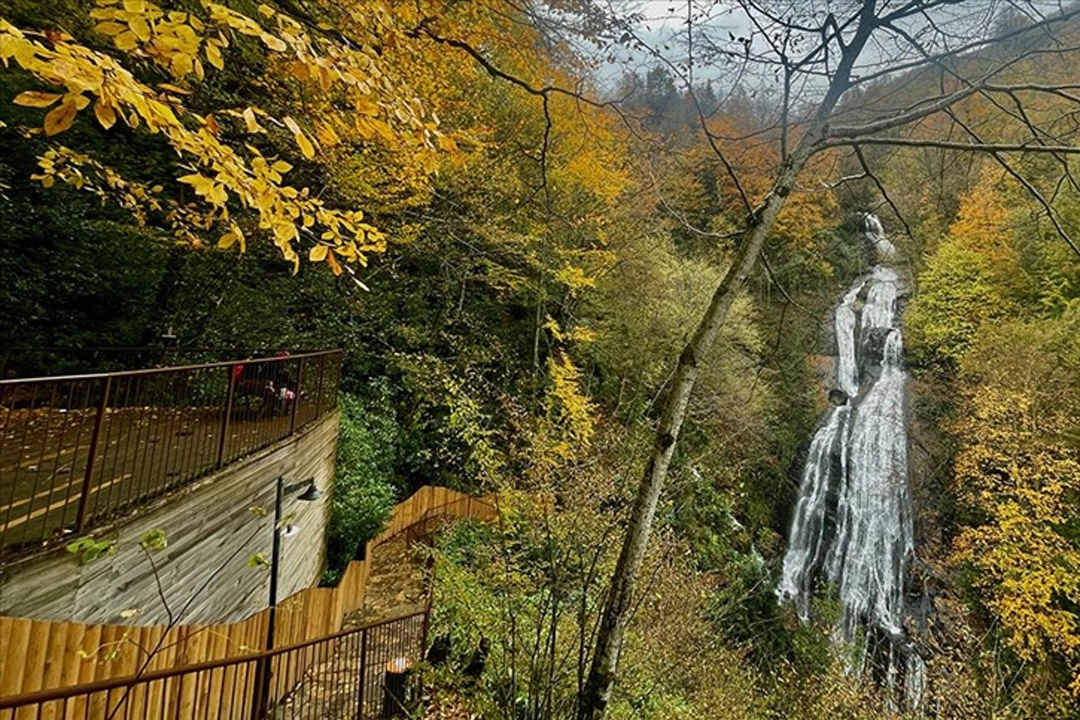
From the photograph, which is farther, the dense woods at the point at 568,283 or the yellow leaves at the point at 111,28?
the dense woods at the point at 568,283

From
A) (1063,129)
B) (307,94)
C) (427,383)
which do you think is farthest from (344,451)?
(1063,129)

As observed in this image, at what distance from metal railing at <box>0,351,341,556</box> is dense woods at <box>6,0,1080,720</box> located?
135 cm

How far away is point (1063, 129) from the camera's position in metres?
2.91

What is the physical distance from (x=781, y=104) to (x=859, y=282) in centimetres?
2321

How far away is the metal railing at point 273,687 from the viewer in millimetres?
2744

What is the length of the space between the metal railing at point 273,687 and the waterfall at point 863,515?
9287 millimetres

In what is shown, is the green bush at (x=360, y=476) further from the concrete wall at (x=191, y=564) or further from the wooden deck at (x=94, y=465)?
Answer: the wooden deck at (x=94, y=465)

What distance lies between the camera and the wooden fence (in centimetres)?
231

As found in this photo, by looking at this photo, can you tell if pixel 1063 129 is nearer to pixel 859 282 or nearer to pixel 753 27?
pixel 753 27

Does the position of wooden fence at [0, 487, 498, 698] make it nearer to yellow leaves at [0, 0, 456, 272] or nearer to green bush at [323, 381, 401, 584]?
green bush at [323, 381, 401, 584]

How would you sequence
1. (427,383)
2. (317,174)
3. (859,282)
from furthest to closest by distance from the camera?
(859,282) < (427,383) < (317,174)

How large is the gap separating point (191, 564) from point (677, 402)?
388cm

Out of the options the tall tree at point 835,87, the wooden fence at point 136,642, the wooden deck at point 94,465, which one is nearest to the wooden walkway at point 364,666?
the wooden fence at point 136,642

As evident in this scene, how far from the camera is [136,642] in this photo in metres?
2.98
